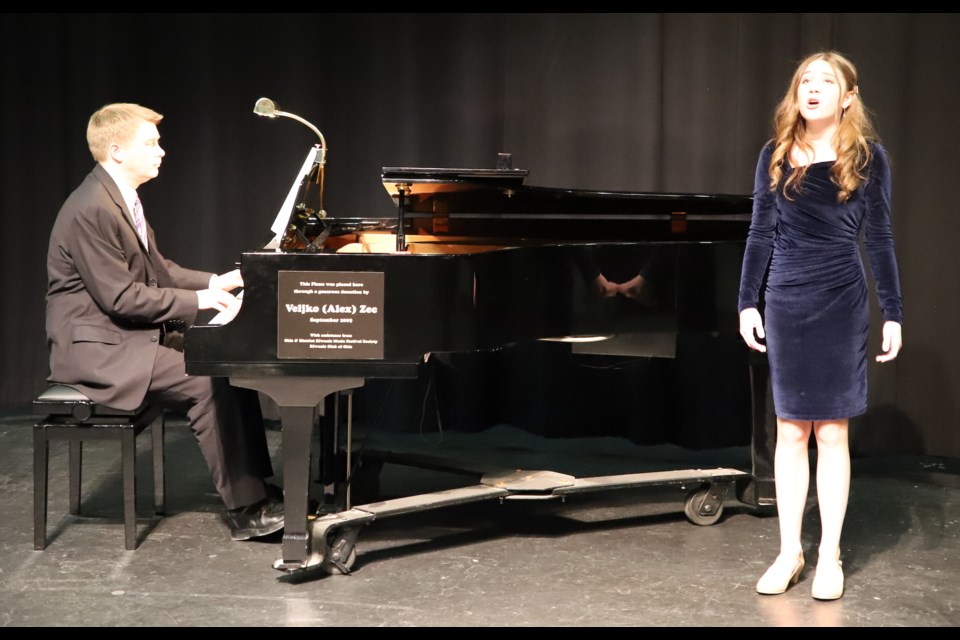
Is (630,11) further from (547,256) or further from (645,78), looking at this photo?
(547,256)

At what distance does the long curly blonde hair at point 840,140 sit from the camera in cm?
278

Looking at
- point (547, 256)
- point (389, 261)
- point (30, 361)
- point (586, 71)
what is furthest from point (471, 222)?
point (30, 361)

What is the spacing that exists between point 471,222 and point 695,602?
1.62 m

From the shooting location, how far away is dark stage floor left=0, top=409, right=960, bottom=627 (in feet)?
9.20

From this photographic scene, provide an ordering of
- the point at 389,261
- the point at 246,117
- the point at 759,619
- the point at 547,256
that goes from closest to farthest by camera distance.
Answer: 1. the point at 759,619
2. the point at 389,261
3. the point at 547,256
4. the point at 246,117

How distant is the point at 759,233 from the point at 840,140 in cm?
31

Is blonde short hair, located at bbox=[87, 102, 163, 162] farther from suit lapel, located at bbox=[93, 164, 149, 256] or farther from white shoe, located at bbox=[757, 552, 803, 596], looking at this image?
white shoe, located at bbox=[757, 552, 803, 596]

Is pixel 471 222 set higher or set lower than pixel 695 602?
higher

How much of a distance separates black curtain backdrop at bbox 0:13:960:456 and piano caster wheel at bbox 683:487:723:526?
4.33 feet

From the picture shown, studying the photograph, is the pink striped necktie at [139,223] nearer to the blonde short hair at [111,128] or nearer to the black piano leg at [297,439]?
the blonde short hair at [111,128]

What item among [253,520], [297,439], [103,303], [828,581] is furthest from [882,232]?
[103,303]

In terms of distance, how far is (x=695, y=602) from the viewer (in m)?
2.89

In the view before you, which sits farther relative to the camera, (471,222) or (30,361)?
(30,361)

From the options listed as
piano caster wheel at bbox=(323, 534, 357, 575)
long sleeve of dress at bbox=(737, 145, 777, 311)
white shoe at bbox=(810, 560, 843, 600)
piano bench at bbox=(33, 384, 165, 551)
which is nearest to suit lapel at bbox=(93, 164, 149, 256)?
piano bench at bbox=(33, 384, 165, 551)
